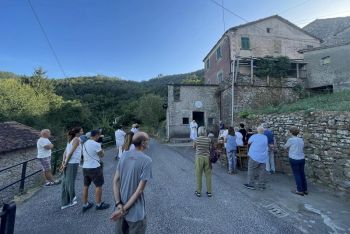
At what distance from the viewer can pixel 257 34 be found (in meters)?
22.2

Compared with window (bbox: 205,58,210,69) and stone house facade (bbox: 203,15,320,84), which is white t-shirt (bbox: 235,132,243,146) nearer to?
stone house facade (bbox: 203,15,320,84)

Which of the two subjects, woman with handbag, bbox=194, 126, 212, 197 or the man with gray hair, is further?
the man with gray hair

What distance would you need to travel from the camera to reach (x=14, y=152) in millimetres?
12914

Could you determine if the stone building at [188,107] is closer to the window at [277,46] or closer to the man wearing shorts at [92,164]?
the window at [277,46]

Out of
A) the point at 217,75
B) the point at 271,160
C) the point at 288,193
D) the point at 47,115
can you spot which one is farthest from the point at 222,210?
the point at 47,115

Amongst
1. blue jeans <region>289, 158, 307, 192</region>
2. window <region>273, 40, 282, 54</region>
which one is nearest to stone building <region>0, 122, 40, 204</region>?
blue jeans <region>289, 158, 307, 192</region>

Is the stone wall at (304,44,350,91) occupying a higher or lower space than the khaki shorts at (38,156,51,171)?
higher

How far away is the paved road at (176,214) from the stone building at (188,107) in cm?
1423

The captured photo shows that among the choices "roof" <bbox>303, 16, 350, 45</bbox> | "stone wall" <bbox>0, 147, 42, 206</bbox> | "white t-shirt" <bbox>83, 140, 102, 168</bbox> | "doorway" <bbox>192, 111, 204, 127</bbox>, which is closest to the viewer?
"white t-shirt" <bbox>83, 140, 102, 168</bbox>

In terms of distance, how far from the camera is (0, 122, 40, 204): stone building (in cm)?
1229

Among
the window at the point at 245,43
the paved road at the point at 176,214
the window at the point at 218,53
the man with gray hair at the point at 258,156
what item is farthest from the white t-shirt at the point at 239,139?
the window at the point at 218,53

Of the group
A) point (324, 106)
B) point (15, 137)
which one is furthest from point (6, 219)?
point (15, 137)

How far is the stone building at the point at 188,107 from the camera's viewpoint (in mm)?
21208

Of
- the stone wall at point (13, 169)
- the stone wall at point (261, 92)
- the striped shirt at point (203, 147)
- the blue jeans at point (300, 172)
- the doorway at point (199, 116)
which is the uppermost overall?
the stone wall at point (261, 92)
